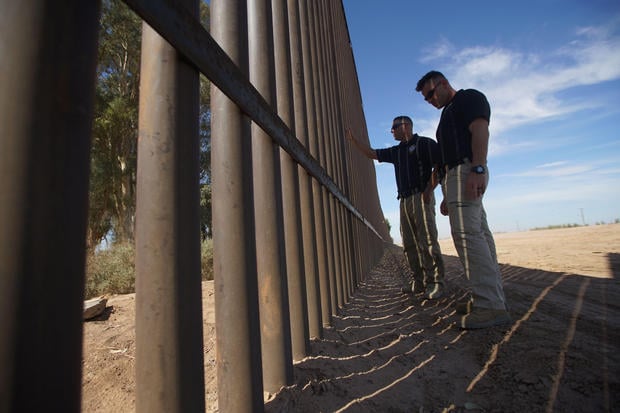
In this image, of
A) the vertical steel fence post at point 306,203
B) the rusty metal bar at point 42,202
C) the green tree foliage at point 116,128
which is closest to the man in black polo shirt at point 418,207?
the vertical steel fence post at point 306,203

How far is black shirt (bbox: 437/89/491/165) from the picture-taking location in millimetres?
2221

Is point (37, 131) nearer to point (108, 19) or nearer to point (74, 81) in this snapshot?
point (74, 81)

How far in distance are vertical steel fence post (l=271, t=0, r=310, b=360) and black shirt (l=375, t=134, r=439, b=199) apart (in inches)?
87.3

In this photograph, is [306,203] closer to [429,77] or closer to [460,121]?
[460,121]

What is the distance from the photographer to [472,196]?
2193mm

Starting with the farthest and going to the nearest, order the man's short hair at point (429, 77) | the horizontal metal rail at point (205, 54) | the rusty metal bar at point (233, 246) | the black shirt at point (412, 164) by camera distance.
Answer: the black shirt at point (412, 164)
the man's short hair at point (429, 77)
the rusty metal bar at point (233, 246)
the horizontal metal rail at point (205, 54)

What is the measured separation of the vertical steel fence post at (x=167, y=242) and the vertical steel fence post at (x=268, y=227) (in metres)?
0.49

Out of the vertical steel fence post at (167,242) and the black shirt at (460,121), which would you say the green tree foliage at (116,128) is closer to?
the black shirt at (460,121)

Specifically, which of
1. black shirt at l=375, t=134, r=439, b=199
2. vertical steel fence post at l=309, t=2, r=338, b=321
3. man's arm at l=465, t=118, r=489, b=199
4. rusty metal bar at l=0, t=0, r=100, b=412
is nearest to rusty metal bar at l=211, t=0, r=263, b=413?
rusty metal bar at l=0, t=0, r=100, b=412

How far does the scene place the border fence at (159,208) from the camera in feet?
1.34

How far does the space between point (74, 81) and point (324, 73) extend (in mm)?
3049

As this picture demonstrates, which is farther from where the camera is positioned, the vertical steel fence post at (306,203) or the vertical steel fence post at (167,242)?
the vertical steel fence post at (306,203)

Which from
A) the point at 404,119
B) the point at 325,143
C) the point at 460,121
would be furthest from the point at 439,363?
the point at 404,119

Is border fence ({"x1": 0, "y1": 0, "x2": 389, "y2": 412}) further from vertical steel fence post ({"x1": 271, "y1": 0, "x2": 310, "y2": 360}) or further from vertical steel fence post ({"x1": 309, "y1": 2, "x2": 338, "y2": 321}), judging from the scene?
vertical steel fence post ({"x1": 309, "y1": 2, "x2": 338, "y2": 321})
